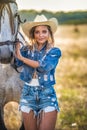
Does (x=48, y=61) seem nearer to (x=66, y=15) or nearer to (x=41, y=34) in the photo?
(x=41, y=34)

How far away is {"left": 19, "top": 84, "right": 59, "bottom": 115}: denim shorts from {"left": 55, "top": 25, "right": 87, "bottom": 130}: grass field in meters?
1.36

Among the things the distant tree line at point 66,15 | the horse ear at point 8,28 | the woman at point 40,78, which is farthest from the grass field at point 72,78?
the horse ear at point 8,28

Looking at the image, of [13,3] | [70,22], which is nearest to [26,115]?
[13,3]

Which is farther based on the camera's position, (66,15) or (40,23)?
(66,15)

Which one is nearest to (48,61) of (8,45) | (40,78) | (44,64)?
(44,64)

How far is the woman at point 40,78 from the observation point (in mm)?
4105

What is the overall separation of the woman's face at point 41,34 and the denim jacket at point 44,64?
2.7 inches

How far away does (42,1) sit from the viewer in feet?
18.7

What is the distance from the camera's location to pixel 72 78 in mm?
7594

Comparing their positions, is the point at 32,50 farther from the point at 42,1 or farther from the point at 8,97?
the point at 42,1

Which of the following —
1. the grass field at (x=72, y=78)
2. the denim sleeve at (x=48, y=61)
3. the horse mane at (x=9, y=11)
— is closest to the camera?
the denim sleeve at (x=48, y=61)

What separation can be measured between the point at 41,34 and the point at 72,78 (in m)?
3.47

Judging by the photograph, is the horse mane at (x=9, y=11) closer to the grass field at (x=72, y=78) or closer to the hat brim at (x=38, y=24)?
the hat brim at (x=38, y=24)

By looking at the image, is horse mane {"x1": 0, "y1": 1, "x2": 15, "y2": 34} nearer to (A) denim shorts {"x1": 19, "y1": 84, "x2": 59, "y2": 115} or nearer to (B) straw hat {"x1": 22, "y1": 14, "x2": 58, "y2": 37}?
Result: (B) straw hat {"x1": 22, "y1": 14, "x2": 58, "y2": 37}
